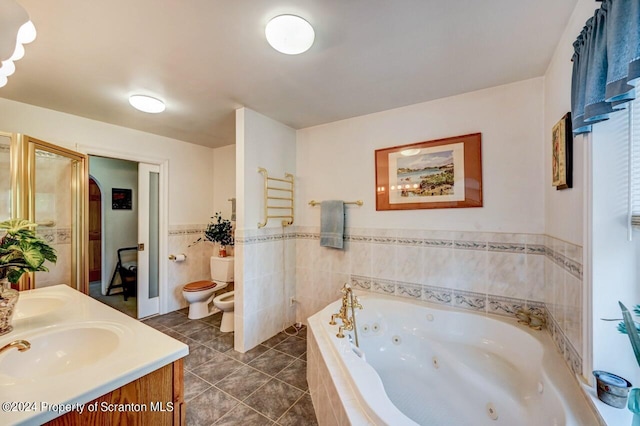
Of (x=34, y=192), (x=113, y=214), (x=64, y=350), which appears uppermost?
(x=34, y=192)

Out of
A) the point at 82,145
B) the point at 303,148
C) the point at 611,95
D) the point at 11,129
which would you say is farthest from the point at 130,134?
the point at 611,95

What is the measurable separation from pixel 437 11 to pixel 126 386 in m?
2.05

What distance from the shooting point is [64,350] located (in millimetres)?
1121

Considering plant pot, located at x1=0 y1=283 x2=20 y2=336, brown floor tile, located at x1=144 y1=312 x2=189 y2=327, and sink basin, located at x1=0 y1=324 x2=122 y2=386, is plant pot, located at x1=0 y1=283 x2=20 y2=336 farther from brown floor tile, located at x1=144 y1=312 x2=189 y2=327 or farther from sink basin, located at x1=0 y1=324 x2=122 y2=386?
brown floor tile, located at x1=144 y1=312 x2=189 y2=327

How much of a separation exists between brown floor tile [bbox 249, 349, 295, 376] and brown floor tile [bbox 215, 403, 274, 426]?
15.5 inches

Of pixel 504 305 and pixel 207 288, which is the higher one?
pixel 504 305

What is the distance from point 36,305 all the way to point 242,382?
1399 millimetres

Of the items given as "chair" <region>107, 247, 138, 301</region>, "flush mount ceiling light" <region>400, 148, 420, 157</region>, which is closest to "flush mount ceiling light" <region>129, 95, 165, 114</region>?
"flush mount ceiling light" <region>400, 148, 420, 157</region>

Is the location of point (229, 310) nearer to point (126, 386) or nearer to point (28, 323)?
point (28, 323)

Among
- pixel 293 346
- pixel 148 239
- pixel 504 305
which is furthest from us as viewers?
pixel 148 239

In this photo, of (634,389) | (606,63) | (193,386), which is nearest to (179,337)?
(193,386)

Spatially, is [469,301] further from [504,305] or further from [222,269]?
[222,269]

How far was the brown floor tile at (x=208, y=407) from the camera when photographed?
5.25 feet

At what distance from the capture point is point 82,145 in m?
2.57
